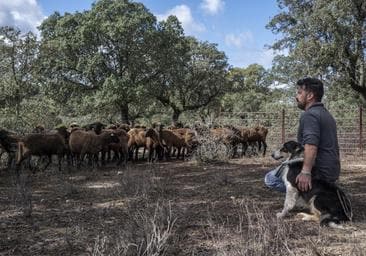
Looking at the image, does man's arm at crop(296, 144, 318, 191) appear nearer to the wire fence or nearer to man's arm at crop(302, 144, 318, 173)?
man's arm at crop(302, 144, 318, 173)

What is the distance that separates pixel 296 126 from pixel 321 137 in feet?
59.5

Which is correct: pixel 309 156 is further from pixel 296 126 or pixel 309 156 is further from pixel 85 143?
pixel 296 126

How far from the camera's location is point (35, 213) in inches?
296

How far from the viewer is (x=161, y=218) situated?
19.3 feet

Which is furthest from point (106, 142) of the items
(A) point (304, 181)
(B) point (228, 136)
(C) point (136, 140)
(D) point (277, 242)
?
(D) point (277, 242)

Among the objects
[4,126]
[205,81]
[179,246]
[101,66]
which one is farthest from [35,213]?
[205,81]

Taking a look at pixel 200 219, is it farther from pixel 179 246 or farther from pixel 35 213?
pixel 35 213

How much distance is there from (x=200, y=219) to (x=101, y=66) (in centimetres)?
2941

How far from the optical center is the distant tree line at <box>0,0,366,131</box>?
21.5 m

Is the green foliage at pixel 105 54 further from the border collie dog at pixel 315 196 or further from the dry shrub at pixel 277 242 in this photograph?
the dry shrub at pixel 277 242

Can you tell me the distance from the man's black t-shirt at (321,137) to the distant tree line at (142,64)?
15128 millimetres

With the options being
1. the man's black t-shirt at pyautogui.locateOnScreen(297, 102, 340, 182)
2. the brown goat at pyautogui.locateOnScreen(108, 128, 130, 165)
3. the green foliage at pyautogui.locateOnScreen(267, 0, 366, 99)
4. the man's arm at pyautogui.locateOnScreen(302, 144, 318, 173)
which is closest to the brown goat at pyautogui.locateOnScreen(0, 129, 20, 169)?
the brown goat at pyautogui.locateOnScreen(108, 128, 130, 165)

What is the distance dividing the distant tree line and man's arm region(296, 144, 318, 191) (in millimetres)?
15494

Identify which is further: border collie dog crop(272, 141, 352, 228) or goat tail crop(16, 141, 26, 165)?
goat tail crop(16, 141, 26, 165)
